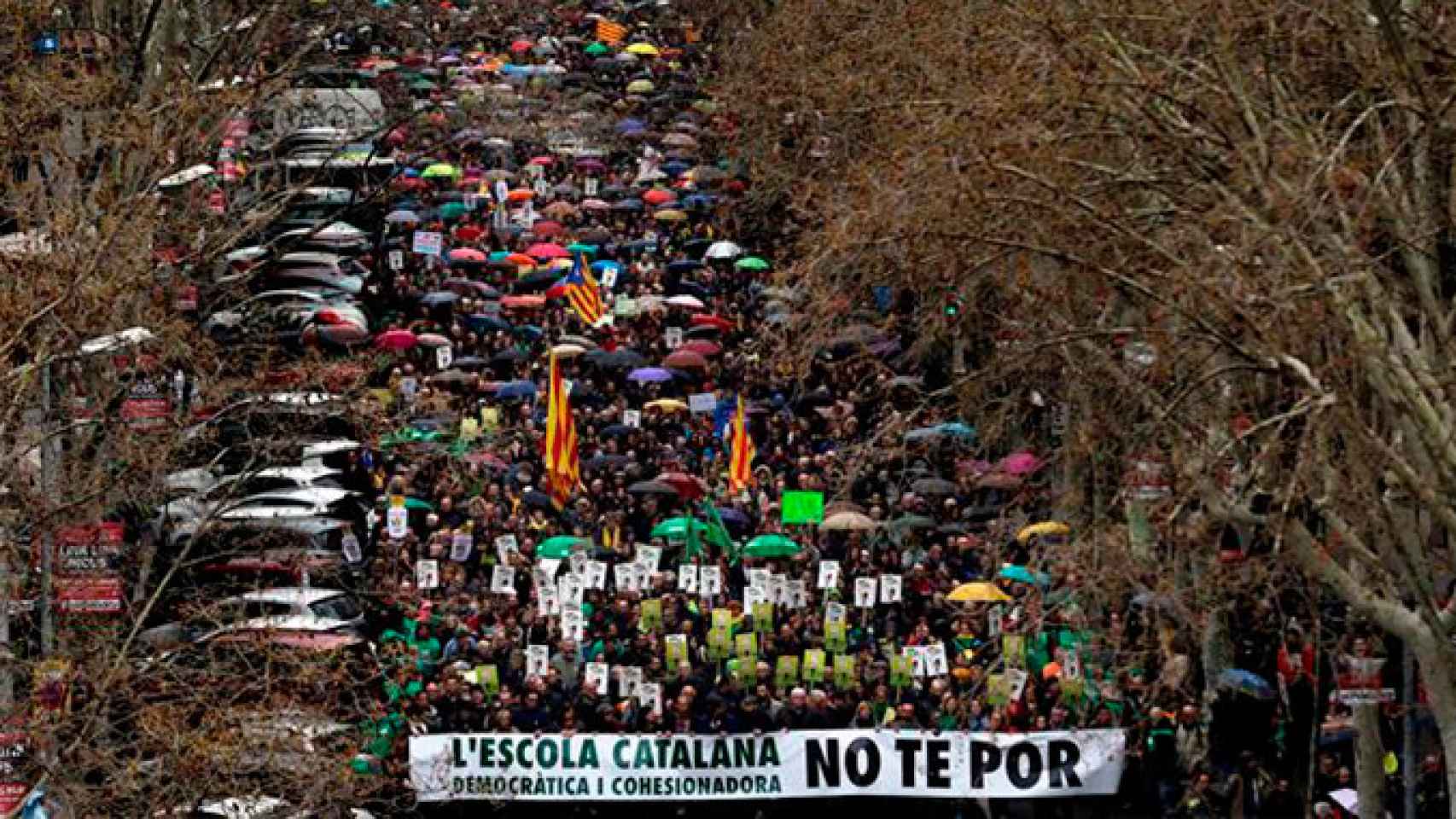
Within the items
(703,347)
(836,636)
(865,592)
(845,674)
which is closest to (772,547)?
(865,592)

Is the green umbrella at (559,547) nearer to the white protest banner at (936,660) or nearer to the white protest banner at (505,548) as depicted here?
the white protest banner at (505,548)

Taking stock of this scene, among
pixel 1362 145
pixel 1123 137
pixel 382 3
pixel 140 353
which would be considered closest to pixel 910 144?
pixel 1123 137

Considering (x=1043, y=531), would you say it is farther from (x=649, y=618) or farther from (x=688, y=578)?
(x=649, y=618)

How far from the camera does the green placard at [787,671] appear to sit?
35.2 metres

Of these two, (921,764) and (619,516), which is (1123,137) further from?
(619,516)

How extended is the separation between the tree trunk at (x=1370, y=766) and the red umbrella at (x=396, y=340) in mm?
21929

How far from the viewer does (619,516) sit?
4128 cm

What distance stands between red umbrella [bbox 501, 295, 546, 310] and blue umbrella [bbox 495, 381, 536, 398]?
527 cm

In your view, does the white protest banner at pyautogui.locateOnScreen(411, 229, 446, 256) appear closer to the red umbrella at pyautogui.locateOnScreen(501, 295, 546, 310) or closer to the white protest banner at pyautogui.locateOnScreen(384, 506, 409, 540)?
the red umbrella at pyautogui.locateOnScreen(501, 295, 546, 310)

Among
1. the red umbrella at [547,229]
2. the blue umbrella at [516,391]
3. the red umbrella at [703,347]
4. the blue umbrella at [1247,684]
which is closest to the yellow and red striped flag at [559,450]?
the blue umbrella at [516,391]

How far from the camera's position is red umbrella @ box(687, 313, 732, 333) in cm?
5219

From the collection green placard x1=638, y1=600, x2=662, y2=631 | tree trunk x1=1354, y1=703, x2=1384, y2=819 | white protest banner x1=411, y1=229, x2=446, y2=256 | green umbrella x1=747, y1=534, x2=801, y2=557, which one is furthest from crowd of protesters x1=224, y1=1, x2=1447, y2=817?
tree trunk x1=1354, y1=703, x2=1384, y2=819

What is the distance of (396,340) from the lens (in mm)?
48812

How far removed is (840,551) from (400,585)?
5.30 m
